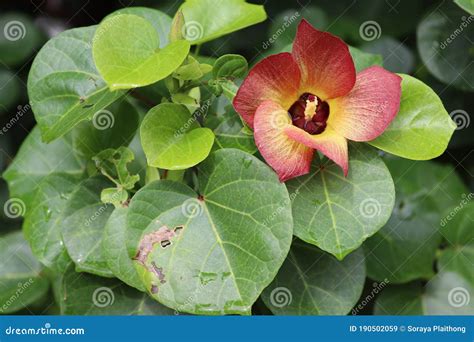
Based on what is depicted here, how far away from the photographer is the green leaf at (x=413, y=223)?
4.36ft

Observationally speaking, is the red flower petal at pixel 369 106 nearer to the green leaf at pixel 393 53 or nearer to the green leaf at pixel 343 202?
the green leaf at pixel 343 202

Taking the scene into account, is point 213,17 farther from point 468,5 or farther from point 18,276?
point 18,276

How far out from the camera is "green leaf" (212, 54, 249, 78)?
3.50ft

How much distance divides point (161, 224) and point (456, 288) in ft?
2.17

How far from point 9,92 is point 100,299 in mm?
598

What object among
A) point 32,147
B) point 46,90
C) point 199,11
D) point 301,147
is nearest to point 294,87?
point 301,147

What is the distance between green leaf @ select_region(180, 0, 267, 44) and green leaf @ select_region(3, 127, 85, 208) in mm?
345

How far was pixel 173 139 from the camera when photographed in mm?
1037

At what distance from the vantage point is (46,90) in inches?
43.5

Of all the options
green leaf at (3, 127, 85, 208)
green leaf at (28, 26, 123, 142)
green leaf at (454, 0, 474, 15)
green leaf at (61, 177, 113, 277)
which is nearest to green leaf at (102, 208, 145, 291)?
green leaf at (61, 177, 113, 277)

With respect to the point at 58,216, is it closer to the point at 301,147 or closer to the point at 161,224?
the point at 161,224

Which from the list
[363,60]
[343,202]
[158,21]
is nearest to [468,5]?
[363,60]

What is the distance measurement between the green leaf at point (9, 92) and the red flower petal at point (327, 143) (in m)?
0.77

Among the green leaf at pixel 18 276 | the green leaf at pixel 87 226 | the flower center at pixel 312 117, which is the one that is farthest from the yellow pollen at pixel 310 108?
the green leaf at pixel 18 276
